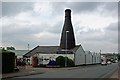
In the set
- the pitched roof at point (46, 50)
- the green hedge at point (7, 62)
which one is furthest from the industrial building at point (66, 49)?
the green hedge at point (7, 62)

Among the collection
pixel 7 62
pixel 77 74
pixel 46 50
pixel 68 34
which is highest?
pixel 68 34

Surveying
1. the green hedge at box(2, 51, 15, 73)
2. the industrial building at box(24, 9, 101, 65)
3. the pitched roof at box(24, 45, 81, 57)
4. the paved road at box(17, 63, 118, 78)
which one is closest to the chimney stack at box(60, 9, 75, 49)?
the industrial building at box(24, 9, 101, 65)

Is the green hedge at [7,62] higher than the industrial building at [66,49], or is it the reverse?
the industrial building at [66,49]

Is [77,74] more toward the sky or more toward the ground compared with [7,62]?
more toward the ground

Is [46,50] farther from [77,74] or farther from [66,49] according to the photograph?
[77,74]

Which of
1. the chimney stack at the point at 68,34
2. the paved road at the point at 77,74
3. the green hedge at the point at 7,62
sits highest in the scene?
the chimney stack at the point at 68,34

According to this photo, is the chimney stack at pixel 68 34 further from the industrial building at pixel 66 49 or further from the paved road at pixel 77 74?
the paved road at pixel 77 74

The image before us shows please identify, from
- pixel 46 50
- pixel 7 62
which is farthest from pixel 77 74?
pixel 46 50

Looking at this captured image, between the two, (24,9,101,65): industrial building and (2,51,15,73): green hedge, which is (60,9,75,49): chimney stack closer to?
(24,9,101,65): industrial building

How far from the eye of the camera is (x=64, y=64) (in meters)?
71.4

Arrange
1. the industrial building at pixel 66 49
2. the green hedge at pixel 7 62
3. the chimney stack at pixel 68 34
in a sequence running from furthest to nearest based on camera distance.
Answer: the chimney stack at pixel 68 34 < the industrial building at pixel 66 49 < the green hedge at pixel 7 62

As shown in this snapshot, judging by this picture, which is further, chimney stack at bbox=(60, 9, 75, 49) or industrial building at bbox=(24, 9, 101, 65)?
chimney stack at bbox=(60, 9, 75, 49)

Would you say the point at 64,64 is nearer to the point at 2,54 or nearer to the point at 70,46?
the point at 70,46

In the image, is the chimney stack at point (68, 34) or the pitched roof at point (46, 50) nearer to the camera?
the chimney stack at point (68, 34)
